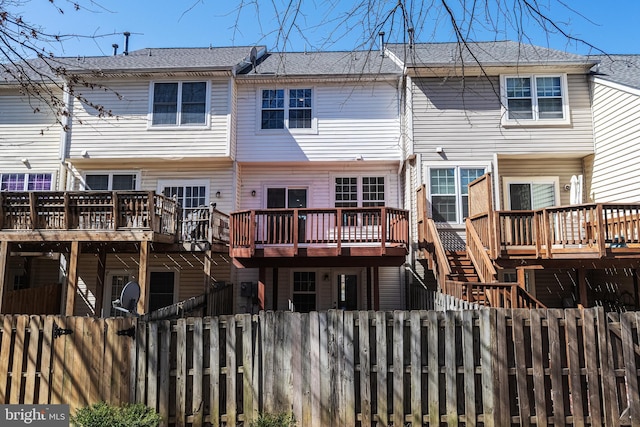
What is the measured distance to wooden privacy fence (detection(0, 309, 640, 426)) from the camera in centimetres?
440

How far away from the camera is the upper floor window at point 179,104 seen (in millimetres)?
12336

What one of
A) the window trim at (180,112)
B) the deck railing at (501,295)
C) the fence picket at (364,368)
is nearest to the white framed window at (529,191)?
the deck railing at (501,295)

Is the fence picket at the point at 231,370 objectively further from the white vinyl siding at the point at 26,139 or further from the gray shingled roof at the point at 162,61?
the white vinyl siding at the point at 26,139

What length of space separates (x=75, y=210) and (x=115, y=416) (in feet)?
22.3

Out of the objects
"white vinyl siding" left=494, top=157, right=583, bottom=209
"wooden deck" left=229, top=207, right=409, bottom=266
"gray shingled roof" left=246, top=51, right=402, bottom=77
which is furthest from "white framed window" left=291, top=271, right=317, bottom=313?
"white vinyl siding" left=494, top=157, right=583, bottom=209

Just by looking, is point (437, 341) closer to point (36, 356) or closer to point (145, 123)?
point (36, 356)

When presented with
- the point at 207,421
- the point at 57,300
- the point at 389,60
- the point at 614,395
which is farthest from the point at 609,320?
the point at 57,300

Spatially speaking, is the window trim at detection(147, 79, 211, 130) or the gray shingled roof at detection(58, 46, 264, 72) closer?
the gray shingled roof at detection(58, 46, 264, 72)

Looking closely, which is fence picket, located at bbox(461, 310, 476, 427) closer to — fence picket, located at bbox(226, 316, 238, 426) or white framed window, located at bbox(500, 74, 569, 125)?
fence picket, located at bbox(226, 316, 238, 426)

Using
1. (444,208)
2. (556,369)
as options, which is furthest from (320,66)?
(556,369)

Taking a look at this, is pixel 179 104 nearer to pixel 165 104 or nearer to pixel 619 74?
pixel 165 104

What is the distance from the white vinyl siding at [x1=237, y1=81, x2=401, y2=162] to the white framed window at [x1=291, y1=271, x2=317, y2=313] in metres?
3.83

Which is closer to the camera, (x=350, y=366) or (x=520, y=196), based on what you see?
(x=350, y=366)

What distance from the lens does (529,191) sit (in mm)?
12156
